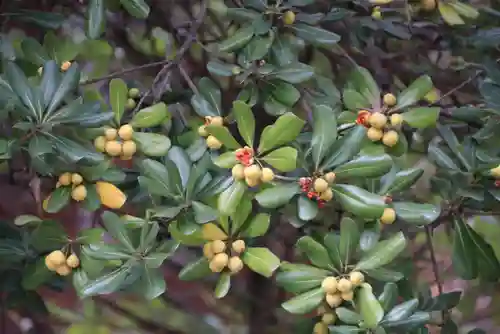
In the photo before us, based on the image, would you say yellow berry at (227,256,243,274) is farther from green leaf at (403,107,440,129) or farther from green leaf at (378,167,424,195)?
green leaf at (403,107,440,129)

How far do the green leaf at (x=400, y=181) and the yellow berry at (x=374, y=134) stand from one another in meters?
0.06

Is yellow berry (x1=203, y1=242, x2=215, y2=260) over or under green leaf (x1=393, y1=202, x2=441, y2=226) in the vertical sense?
under

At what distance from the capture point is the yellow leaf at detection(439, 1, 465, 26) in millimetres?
1134

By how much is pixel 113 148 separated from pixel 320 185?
295 mm

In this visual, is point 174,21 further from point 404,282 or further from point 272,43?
point 404,282

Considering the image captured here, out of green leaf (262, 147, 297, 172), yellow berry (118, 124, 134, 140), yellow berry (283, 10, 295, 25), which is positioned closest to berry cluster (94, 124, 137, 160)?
yellow berry (118, 124, 134, 140)

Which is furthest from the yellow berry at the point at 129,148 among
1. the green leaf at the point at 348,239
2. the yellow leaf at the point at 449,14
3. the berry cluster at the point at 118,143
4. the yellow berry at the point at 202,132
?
the yellow leaf at the point at 449,14

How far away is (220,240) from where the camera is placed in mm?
813

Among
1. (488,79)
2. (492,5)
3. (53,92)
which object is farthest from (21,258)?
(492,5)

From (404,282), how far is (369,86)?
1.09 feet

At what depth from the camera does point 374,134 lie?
87cm

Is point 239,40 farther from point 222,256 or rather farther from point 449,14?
point 449,14

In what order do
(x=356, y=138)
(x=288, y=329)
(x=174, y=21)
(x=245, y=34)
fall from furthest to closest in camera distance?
(x=288, y=329) < (x=174, y=21) < (x=245, y=34) < (x=356, y=138)

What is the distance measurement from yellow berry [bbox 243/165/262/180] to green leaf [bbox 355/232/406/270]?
0.19 meters
